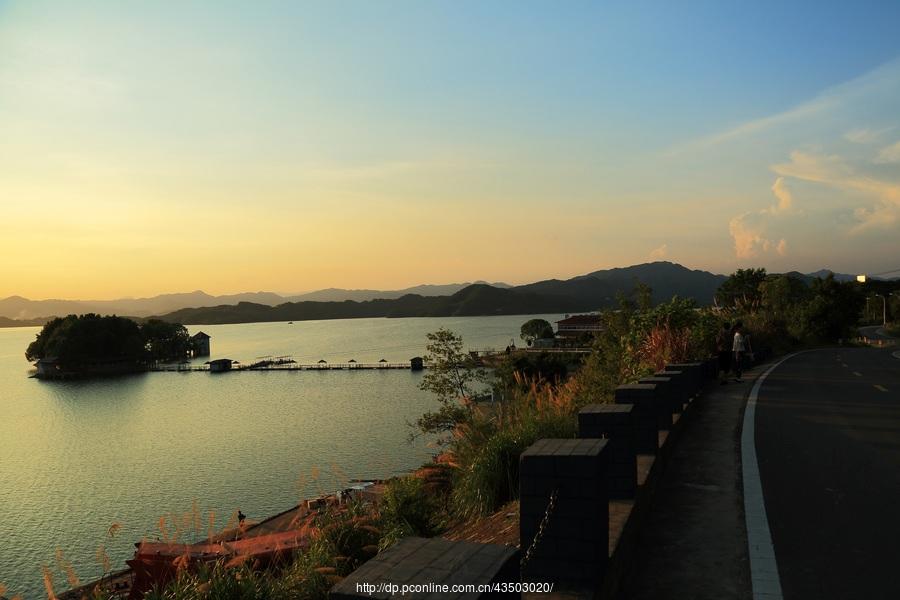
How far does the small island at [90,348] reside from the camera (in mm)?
148250

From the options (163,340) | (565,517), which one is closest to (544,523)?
(565,517)

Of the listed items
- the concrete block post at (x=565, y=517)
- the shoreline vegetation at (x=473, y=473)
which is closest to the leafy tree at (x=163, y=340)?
the shoreline vegetation at (x=473, y=473)

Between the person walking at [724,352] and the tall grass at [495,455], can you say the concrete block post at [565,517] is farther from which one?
the person walking at [724,352]

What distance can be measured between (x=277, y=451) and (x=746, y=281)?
214 ft

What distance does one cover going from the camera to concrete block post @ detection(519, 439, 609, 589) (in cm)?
377

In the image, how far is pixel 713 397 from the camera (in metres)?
15.8

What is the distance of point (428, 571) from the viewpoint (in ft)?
7.56

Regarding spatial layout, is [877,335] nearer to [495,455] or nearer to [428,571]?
[495,455]

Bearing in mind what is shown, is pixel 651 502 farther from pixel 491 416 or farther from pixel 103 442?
pixel 103 442

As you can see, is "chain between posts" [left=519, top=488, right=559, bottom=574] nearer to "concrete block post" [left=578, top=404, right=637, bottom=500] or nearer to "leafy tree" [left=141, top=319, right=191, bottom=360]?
"concrete block post" [left=578, top=404, right=637, bottom=500]

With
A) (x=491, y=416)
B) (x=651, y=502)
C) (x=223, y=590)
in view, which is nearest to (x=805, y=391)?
(x=491, y=416)

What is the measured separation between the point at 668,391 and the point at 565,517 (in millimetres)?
6317

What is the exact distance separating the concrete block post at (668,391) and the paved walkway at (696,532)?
725mm

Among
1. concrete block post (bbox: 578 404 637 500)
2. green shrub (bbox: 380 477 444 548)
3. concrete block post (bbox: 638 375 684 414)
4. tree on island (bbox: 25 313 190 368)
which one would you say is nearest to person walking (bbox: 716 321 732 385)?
concrete block post (bbox: 638 375 684 414)
